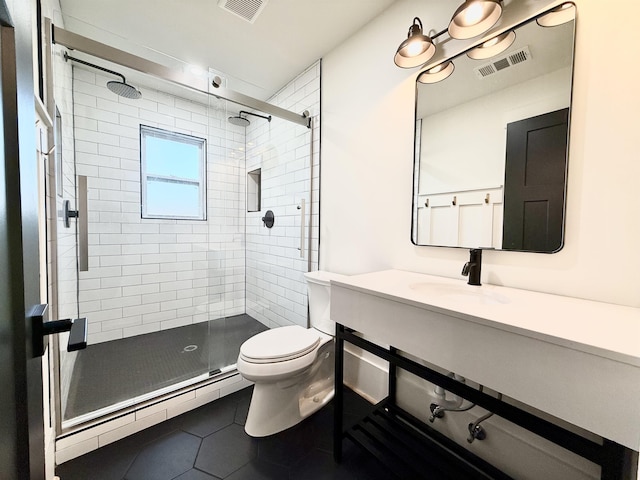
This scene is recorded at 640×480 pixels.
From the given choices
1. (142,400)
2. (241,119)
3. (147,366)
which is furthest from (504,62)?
(147,366)

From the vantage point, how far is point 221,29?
171 centimetres

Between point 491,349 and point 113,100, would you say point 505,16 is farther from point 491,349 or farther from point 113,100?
point 113,100

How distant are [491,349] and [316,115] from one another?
1.99 meters

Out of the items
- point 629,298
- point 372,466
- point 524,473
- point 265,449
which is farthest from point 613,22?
point 265,449

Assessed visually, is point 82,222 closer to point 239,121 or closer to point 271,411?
point 271,411

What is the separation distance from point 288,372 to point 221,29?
219 centimetres

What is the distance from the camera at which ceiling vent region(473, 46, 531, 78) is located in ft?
3.65

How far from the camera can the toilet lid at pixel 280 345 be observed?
4.50ft

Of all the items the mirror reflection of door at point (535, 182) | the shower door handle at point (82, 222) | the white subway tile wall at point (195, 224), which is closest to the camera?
the mirror reflection of door at point (535, 182)

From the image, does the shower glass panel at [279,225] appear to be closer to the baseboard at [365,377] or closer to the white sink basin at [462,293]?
the baseboard at [365,377]

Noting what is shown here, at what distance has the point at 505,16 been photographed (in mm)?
1145

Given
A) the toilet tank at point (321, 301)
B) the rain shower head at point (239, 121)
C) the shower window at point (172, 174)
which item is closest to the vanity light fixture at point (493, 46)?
the toilet tank at point (321, 301)

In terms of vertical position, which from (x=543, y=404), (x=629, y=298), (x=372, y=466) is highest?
(x=629, y=298)

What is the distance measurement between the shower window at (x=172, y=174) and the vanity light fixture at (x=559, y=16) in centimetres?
278
